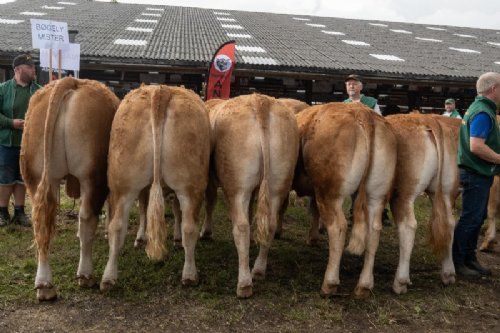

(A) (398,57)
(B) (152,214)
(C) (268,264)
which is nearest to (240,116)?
(B) (152,214)

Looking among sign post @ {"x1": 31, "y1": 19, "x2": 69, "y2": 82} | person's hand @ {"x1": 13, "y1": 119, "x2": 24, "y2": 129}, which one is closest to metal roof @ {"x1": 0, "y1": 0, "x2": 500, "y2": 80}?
sign post @ {"x1": 31, "y1": 19, "x2": 69, "y2": 82}

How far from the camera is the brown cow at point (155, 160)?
355 centimetres

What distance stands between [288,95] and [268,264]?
826cm

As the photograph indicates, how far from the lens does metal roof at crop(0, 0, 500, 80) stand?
417 inches

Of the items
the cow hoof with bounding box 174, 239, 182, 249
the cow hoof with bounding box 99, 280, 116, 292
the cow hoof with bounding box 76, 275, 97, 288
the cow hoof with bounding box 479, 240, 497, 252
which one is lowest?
the cow hoof with bounding box 174, 239, 182, 249

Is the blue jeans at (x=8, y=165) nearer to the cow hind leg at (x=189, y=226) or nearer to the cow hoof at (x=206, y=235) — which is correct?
the cow hoof at (x=206, y=235)

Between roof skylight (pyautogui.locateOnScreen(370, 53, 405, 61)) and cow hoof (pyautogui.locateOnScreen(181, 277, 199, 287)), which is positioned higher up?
roof skylight (pyautogui.locateOnScreen(370, 53, 405, 61))

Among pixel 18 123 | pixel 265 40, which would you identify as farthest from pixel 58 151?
pixel 265 40

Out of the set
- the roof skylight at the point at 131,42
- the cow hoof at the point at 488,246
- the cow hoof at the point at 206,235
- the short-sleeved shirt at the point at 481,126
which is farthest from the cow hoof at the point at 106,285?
the roof skylight at the point at 131,42

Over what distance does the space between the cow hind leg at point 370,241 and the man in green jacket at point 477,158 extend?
3.42 ft

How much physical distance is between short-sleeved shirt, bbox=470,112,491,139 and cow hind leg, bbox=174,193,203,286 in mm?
2677

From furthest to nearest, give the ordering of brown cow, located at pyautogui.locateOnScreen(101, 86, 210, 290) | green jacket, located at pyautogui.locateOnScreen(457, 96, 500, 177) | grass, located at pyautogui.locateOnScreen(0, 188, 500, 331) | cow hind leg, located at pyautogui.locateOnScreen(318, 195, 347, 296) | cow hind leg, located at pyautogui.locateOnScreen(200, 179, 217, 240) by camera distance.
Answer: cow hind leg, located at pyautogui.locateOnScreen(200, 179, 217, 240), green jacket, located at pyautogui.locateOnScreen(457, 96, 500, 177), cow hind leg, located at pyautogui.locateOnScreen(318, 195, 347, 296), brown cow, located at pyautogui.locateOnScreen(101, 86, 210, 290), grass, located at pyautogui.locateOnScreen(0, 188, 500, 331)

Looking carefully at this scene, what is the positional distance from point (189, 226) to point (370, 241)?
166 centimetres

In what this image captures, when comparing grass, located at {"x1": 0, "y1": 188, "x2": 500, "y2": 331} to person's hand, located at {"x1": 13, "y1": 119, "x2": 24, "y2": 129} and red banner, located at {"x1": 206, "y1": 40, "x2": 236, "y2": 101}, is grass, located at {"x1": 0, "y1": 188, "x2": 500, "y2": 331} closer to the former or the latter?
person's hand, located at {"x1": 13, "y1": 119, "x2": 24, "y2": 129}
